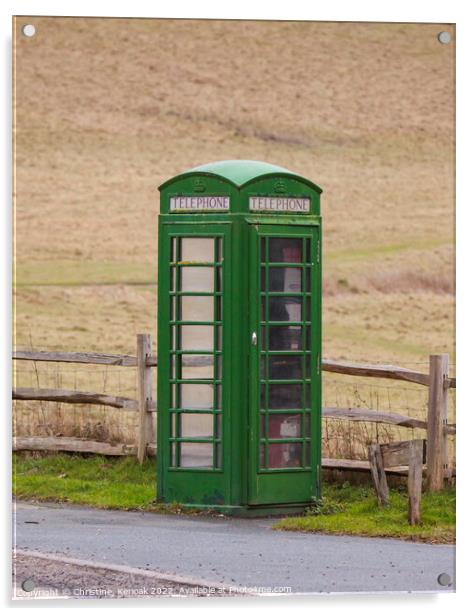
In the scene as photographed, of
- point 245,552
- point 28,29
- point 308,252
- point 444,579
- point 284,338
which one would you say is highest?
point 28,29

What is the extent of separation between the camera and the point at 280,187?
26.8 feet

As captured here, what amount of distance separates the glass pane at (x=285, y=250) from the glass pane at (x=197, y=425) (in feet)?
3.49

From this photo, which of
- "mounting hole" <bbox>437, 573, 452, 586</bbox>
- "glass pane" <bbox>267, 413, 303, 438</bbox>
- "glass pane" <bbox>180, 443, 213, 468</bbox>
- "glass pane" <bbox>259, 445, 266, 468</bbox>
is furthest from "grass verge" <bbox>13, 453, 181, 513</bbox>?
"mounting hole" <bbox>437, 573, 452, 586</bbox>

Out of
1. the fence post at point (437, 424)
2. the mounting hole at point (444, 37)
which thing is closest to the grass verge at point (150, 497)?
the fence post at point (437, 424)

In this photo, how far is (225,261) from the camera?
808cm

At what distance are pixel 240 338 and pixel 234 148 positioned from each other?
18.6 m

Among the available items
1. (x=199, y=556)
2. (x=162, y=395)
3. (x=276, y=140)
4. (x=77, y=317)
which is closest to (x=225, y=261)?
(x=162, y=395)

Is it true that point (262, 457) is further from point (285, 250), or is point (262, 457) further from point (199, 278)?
point (285, 250)

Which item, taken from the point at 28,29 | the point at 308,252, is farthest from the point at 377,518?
the point at 28,29

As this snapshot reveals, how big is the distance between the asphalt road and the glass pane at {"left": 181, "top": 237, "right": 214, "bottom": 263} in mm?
1589

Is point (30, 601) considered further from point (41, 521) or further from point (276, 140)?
point (276, 140)

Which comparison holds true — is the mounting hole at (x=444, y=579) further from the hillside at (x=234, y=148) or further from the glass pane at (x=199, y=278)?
the hillside at (x=234, y=148)

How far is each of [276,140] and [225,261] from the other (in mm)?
18347

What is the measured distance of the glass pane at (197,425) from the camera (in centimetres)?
823
